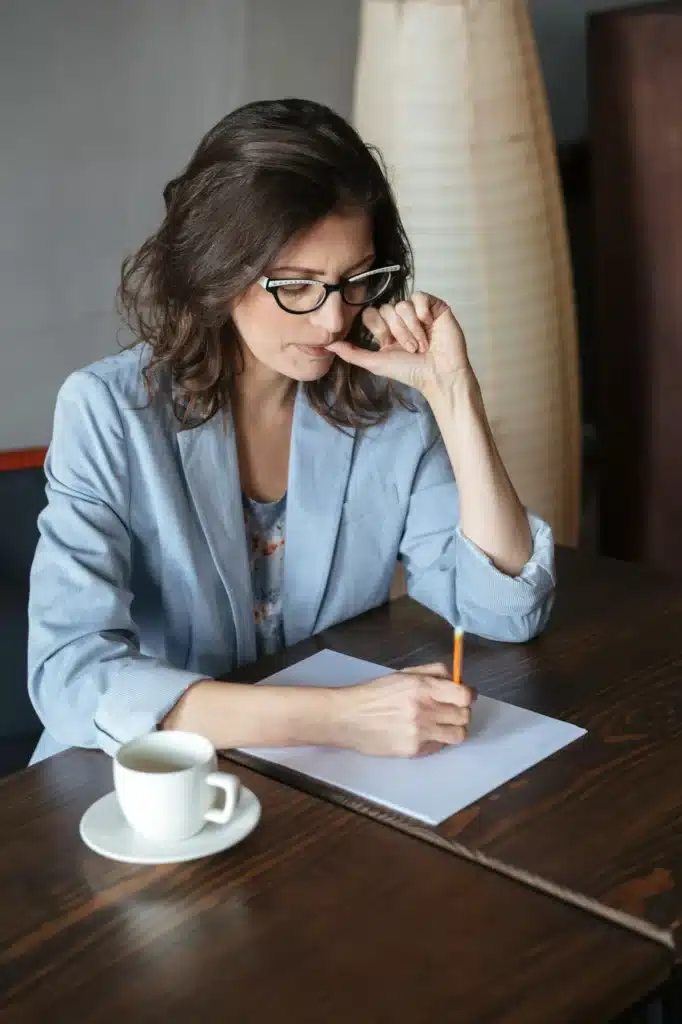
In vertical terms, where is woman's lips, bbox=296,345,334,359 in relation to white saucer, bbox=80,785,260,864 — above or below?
above

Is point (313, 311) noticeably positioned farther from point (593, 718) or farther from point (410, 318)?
point (593, 718)

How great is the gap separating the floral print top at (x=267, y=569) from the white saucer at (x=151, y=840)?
0.58 metres

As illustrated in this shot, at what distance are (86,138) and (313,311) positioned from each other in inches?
39.1

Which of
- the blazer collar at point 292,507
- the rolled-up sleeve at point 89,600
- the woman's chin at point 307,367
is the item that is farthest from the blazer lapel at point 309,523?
the rolled-up sleeve at point 89,600

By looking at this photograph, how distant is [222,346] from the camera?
1.67 meters

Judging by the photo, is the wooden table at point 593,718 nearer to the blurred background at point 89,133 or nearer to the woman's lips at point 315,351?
the woman's lips at point 315,351

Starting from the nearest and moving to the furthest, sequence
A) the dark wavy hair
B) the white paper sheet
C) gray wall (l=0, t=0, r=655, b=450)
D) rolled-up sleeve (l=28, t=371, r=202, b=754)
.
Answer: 1. the white paper sheet
2. rolled-up sleeve (l=28, t=371, r=202, b=754)
3. the dark wavy hair
4. gray wall (l=0, t=0, r=655, b=450)

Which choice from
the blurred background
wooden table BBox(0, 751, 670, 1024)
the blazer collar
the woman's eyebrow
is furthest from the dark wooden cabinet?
wooden table BBox(0, 751, 670, 1024)

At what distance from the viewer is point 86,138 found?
2338mm

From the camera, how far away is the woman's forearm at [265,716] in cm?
126

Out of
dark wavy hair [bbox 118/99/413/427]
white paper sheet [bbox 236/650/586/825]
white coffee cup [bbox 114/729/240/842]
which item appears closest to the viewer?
white coffee cup [bbox 114/729/240/842]

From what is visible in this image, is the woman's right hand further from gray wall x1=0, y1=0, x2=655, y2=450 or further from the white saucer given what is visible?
gray wall x1=0, y1=0, x2=655, y2=450

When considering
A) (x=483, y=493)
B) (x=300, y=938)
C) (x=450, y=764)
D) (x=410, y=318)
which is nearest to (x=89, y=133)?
(x=410, y=318)

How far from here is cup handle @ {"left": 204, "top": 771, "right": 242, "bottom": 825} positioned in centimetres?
108
